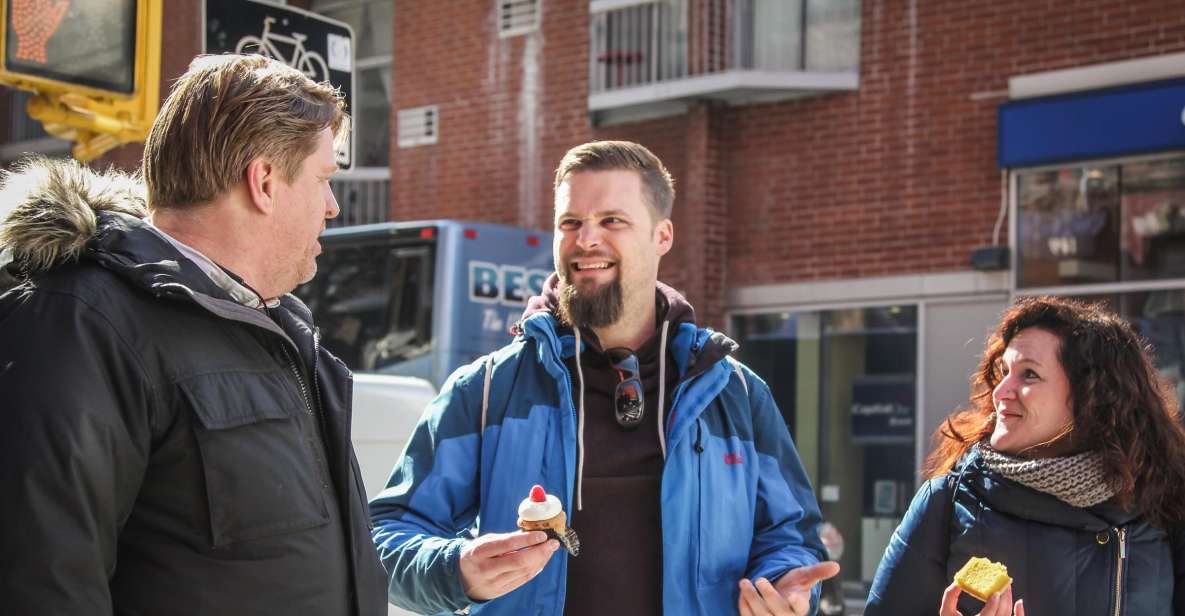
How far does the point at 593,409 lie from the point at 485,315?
8.57 meters

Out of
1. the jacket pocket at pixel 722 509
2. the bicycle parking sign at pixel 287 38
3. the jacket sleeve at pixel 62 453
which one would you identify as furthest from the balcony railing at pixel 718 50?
the jacket sleeve at pixel 62 453

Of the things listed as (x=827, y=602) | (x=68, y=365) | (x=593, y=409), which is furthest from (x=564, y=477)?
(x=827, y=602)

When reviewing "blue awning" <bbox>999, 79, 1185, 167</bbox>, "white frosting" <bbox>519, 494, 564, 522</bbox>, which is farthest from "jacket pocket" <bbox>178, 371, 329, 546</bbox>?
"blue awning" <bbox>999, 79, 1185, 167</bbox>

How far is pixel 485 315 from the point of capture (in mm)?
12023

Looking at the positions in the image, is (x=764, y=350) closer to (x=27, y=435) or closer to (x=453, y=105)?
(x=453, y=105)

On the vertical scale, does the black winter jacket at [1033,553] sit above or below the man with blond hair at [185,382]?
below

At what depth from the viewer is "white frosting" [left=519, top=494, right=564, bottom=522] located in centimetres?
295

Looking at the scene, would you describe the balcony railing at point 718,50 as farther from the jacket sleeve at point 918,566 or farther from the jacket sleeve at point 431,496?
the jacket sleeve at point 431,496

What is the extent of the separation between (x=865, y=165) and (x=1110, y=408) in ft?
29.8

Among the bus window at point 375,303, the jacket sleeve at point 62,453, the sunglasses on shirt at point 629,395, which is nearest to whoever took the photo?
the jacket sleeve at point 62,453

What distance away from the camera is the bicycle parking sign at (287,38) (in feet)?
18.3

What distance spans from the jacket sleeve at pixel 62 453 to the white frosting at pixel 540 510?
1024 millimetres

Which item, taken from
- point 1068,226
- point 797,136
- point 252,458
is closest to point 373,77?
point 797,136

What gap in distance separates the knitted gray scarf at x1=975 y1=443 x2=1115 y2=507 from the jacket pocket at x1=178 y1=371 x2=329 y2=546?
2060 mm
